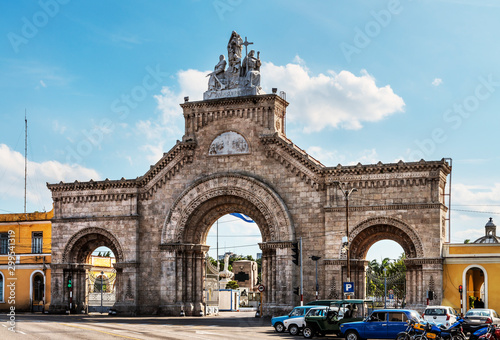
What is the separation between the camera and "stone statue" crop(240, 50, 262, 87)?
50844 mm

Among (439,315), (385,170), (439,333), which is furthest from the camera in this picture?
(385,170)

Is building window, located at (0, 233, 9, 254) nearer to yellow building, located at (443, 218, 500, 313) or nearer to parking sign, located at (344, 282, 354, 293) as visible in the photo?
parking sign, located at (344, 282, 354, 293)

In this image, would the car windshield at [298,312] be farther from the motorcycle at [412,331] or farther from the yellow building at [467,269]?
the yellow building at [467,269]

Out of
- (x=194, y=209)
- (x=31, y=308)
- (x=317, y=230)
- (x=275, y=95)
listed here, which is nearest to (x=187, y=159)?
(x=194, y=209)

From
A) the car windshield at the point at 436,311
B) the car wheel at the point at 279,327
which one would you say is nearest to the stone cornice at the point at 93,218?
the car wheel at the point at 279,327

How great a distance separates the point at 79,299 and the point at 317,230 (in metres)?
20.0

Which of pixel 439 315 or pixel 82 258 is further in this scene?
pixel 82 258

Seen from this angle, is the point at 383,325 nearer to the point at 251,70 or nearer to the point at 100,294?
the point at 251,70

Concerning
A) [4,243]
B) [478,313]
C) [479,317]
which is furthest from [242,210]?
[4,243]

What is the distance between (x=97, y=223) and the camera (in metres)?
53.4

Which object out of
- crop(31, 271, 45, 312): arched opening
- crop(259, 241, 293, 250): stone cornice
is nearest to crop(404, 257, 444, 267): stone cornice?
crop(259, 241, 293, 250): stone cornice

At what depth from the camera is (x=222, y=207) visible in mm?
51500

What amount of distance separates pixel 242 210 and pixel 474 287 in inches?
685

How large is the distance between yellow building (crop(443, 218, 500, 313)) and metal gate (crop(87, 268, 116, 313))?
28935mm
